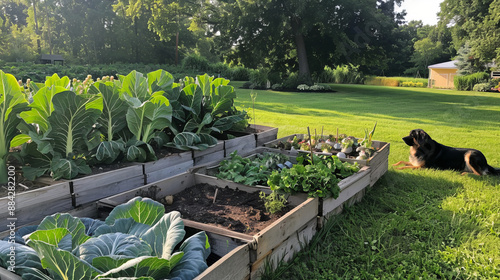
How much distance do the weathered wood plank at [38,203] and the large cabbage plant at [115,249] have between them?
1.27 ft

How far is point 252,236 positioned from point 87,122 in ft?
5.82

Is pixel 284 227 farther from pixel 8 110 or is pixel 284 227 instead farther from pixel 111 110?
pixel 8 110

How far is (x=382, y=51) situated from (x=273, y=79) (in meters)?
7.14

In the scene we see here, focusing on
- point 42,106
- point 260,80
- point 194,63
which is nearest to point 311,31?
point 260,80

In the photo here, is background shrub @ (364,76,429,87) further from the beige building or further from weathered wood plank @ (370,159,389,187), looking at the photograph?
weathered wood plank @ (370,159,389,187)

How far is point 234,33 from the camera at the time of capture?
21516 millimetres

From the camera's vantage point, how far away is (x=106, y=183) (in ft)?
9.53

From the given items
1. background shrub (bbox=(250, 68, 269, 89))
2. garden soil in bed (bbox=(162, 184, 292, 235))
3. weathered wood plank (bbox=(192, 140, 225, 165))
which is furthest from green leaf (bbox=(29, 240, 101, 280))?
background shrub (bbox=(250, 68, 269, 89))

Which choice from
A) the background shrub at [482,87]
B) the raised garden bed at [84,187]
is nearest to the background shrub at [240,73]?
the background shrub at [482,87]

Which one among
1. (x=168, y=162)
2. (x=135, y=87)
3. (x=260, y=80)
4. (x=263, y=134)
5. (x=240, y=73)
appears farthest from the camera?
(x=240, y=73)

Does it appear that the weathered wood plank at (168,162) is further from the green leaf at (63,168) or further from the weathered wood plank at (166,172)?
the green leaf at (63,168)

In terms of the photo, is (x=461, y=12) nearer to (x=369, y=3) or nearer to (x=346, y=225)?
(x=369, y=3)

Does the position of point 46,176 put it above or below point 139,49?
below

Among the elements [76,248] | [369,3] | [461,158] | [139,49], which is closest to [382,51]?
[369,3]
